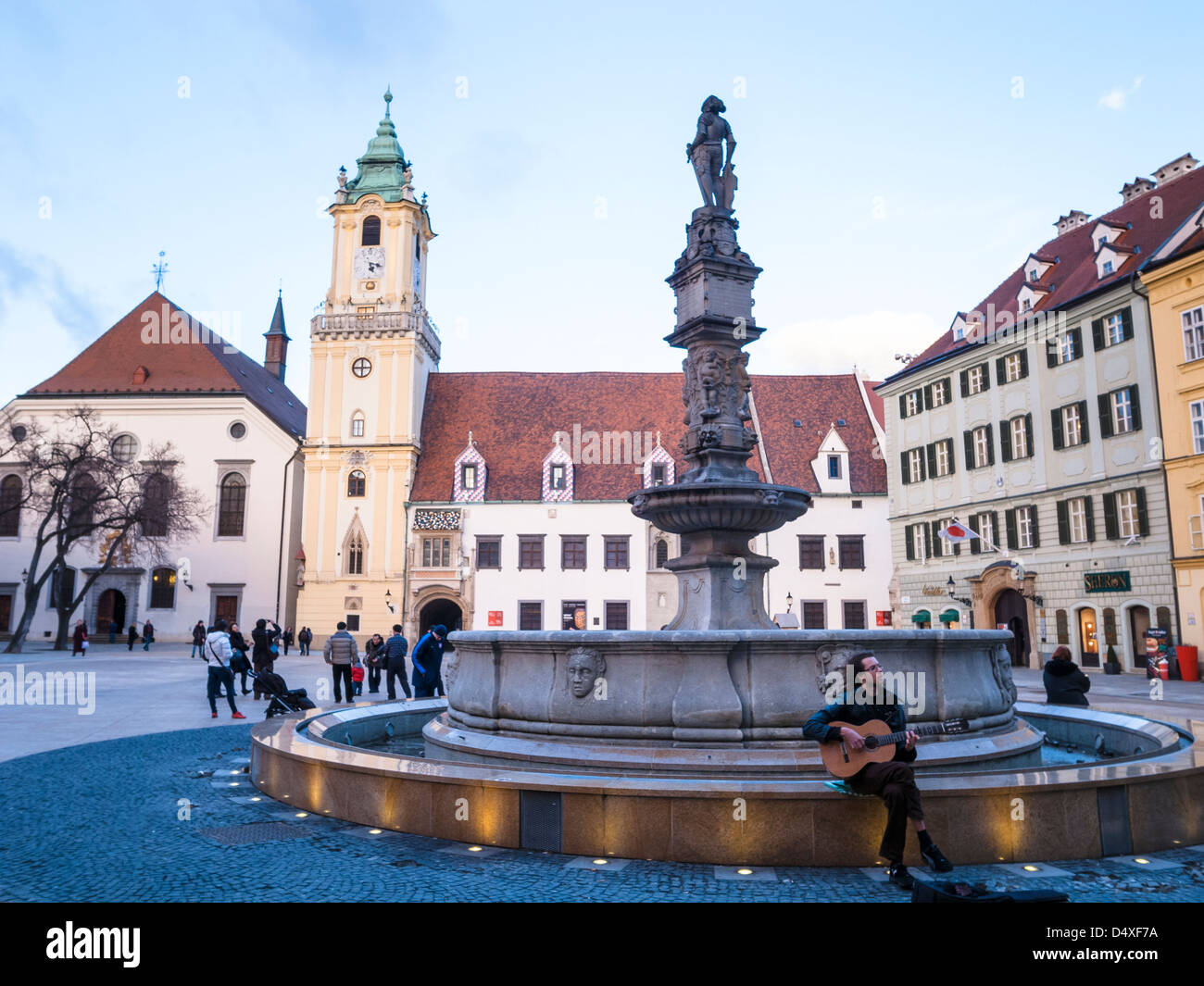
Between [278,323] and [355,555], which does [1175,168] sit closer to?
[355,555]

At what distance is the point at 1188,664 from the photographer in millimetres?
23656

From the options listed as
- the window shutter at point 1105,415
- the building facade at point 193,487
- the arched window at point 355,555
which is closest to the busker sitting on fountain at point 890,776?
the window shutter at point 1105,415

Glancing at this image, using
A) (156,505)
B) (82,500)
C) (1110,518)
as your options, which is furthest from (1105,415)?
(82,500)

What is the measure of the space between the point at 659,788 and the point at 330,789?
111 inches

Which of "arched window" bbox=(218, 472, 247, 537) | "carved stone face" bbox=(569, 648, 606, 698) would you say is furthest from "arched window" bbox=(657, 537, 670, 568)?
"carved stone face" bbox=(569, 648, 606, 698)

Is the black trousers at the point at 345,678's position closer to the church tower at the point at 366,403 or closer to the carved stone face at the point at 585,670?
the carved stone face at the point at 585,670

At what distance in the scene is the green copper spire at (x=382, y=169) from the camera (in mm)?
47219

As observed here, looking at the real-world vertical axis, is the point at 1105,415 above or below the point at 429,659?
above

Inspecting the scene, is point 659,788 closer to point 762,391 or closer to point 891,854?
point 891,854

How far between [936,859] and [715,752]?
1.89m

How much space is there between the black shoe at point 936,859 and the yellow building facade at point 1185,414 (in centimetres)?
2336

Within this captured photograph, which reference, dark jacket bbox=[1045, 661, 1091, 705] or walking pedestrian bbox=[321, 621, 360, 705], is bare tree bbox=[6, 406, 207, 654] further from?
dark jacket bbox=[1045, 661, 1091, 705]
